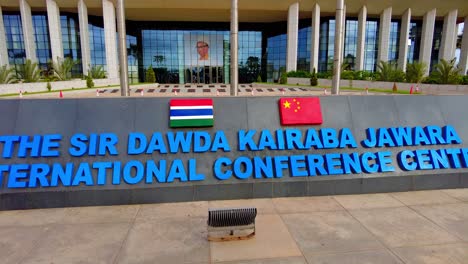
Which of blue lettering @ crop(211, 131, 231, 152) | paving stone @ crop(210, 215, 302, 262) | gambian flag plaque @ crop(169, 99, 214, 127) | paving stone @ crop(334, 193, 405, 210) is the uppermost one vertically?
gambian flag plaque @ crop(169, 99, 214, 127)

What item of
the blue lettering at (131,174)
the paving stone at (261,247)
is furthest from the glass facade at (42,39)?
the paving stone at (261,247)

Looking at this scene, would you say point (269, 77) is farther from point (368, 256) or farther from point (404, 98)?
point (368, 256)

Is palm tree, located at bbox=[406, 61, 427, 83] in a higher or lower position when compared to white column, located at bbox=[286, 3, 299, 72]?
lower

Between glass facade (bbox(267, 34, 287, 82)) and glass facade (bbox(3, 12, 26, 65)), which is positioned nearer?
glass facade (bbox(3, 12, 26, 65))

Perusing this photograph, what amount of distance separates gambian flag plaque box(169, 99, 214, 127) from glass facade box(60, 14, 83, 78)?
142 ft

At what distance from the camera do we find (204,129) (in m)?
8.54

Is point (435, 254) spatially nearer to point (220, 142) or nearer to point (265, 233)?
point (265, 233)

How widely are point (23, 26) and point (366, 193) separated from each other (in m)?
50.1

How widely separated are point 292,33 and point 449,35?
28.8 meters

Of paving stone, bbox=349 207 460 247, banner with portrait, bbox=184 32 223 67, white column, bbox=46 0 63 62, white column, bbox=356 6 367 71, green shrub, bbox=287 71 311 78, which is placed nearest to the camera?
paving stone, bbox=349 207 460 247

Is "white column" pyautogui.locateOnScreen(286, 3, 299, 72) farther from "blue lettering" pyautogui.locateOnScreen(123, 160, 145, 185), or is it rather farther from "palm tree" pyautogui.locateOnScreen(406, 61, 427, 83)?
"blue lettering" pyautogui.locateOnScreen(123, 160, 145, 185)

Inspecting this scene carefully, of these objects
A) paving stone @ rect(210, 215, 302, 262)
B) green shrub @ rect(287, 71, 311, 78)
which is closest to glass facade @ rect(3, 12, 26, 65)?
green shrub @ rect(287, 71, 311, 78)

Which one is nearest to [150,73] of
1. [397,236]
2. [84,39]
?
[84,39]

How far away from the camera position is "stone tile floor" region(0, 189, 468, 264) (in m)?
5.47
